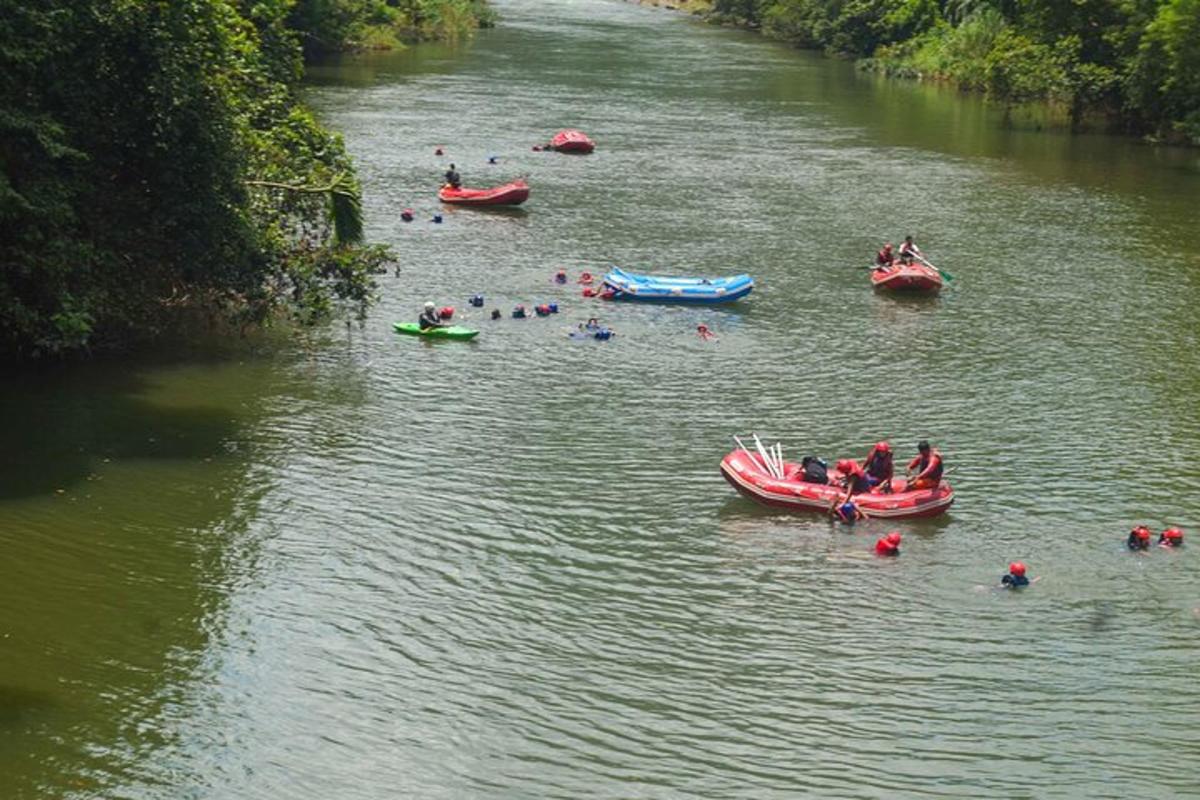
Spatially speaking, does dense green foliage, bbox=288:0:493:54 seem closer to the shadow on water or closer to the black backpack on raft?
the shadow on water

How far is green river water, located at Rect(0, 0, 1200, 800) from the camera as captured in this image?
23.8 metres

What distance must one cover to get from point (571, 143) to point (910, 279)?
2698cm

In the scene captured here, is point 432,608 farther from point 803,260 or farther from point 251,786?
point 803,260

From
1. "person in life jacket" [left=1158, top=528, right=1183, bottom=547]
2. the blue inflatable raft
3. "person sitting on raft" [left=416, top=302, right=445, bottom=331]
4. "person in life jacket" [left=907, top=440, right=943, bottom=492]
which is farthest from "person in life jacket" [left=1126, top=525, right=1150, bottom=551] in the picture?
"person sitting on raft" [left=416, top=302, right=445, bottom=331]

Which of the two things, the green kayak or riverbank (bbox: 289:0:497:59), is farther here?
riverbank (bbox: 289:0:497:59)

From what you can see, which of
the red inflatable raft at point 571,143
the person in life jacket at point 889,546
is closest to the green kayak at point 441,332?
the person in life jacket at point 889,546

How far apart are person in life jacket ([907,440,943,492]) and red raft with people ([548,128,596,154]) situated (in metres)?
43.4

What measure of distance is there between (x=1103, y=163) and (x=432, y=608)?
2233 inches

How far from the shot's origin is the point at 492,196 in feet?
203

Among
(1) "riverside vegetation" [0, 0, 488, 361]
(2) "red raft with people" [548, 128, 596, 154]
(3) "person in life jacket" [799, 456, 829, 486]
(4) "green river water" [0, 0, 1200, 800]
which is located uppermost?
(1) "riverside vegetation" [0, 0, 488, 361]

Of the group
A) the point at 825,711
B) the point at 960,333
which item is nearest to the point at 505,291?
the point at 960,333

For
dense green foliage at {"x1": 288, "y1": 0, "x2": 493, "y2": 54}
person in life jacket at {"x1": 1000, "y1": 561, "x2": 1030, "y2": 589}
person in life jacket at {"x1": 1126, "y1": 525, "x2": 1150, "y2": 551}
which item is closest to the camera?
person in life jacket at {"x1": 1000, "y1": 561, "x2": 1030, "y2": 589}

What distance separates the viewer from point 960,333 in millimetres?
47281

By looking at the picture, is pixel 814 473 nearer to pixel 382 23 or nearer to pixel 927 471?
pixel 927 471
